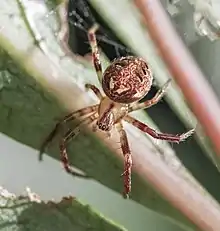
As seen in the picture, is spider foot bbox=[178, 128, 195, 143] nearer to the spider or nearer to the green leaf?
the spider

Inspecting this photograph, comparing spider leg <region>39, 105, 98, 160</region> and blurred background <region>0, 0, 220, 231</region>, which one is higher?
spider leg <region>39, 105, 98, 160</region>

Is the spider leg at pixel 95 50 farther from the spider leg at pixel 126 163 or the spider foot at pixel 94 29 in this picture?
the spider leg at pixel 126 163

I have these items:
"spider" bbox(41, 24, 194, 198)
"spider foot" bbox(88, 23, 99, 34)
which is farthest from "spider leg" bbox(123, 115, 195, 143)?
"spider foot" bbox(88, 23, 99, 34)

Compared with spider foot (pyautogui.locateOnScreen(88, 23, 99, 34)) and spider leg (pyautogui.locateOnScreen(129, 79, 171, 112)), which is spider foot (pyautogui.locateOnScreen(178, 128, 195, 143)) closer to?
→ spider leg (pyautogui.locateOnScreen(129, 79, 171, 112))

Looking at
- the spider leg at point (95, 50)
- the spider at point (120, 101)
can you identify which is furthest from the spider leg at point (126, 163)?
the spider leg at point (95, 50)

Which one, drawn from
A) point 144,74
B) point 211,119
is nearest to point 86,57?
point 144,74

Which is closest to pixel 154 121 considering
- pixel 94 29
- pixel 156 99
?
pixel 156 99

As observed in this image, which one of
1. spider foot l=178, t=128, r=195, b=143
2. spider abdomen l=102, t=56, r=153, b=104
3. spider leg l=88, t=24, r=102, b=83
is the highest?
spider leg l=88, t=24, r=102, b=83

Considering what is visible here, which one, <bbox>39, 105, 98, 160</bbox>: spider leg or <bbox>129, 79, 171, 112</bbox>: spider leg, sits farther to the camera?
<bbox>129, 79, 171, 112</bbox>: spider leg
